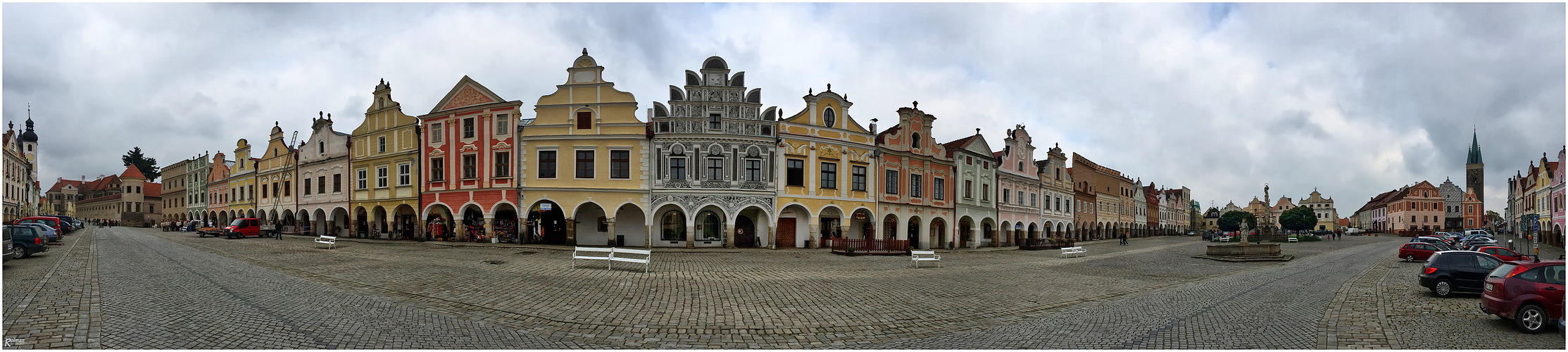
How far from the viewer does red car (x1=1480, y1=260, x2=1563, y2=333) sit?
10766mm

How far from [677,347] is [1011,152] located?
154 feet

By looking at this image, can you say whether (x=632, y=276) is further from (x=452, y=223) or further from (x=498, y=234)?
(x=452, y=223)

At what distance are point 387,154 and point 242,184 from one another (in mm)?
26734

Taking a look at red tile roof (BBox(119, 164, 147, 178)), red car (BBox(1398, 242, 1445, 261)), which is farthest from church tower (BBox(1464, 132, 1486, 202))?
red tile roof (BBox(119, 164, 147, 178))

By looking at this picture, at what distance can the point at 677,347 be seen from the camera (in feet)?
31.8

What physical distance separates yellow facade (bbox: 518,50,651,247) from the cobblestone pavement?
17769mm

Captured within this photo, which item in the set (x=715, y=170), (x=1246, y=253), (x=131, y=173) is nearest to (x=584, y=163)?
(x=715, y=170)

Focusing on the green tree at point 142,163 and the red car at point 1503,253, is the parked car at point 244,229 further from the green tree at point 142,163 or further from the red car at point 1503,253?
the green tree at point 142,163

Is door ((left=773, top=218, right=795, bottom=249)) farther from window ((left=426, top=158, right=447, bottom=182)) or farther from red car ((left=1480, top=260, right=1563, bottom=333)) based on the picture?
red car ((left=1480, top=260, right=1563, bottom=333))

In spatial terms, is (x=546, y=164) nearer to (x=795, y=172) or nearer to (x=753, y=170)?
(x=753, y=170)

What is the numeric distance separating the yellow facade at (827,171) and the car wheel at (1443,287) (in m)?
24.2

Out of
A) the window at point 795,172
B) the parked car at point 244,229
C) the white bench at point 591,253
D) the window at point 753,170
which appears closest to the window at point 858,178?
the window at point 795,172

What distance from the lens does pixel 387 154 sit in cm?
4328

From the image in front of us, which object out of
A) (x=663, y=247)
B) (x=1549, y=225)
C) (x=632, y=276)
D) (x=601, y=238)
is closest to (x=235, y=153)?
(x=601, y=238)
